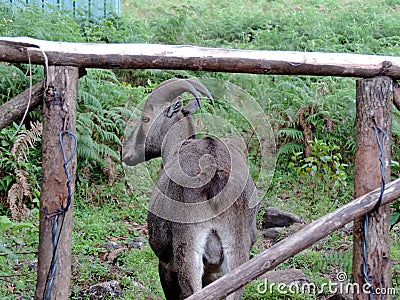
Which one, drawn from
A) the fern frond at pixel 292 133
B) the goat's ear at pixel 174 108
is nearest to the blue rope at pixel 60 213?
the goat's ear at pixel 174 108

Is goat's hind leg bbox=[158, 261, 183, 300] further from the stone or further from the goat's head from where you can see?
the stone

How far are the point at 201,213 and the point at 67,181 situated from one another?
127 cm

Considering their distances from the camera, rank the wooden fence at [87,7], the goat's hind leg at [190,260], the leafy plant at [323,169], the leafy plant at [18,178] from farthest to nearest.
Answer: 1. the wooden fence at [87,7]
2. the leafy plant at [323,169]
3. the leafy plant at [18,178]
4. the goat's hind leg at [190,260]

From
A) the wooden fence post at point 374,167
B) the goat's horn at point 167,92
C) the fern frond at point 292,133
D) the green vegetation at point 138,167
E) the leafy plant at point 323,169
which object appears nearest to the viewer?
the wooden fence post at point 374,167

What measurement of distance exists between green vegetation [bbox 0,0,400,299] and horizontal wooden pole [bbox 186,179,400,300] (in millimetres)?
1461

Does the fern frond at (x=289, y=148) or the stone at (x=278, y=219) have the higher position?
the fern frond at (x=289, y=148)

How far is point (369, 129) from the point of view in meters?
3.73

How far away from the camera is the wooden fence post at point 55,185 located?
3.49 meters

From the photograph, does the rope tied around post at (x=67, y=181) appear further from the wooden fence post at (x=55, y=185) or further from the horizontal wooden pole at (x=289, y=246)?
the horizontal wooden pole at (x=289, y=246)

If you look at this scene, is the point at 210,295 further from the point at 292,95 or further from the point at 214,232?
the point at 292,95

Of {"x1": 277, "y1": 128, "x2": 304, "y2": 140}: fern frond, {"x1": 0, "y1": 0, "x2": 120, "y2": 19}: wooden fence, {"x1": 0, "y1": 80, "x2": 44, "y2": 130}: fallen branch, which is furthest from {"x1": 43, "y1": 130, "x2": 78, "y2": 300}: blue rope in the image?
{"x1": 0, "y1": 0, "x2": 120, "y2": 19}: wooden fence

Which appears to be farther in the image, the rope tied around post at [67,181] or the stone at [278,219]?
the stone at [278,219]

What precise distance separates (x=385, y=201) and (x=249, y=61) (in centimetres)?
112

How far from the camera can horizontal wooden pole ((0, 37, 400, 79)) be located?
352 cm
